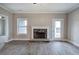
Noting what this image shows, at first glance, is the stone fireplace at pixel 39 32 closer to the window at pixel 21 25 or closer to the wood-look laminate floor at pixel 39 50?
the window at pixel 21 25

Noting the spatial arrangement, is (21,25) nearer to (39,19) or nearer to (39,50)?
(39,19)

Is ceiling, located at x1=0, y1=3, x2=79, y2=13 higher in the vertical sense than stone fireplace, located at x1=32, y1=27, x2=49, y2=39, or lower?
higher

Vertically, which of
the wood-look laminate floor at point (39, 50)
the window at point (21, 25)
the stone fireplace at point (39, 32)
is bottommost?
the wood-look laminate floor at point (39, 50)

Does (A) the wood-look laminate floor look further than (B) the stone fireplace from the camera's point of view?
No

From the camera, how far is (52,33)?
31.4ft

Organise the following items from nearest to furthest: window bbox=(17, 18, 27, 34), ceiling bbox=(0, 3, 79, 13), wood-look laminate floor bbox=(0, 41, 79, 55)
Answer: wood-look laminate floor bbox=(0, 41, 79, 55) < ceiling bbox=(0, 3, 79, 13) < window bbox=(17, 18, 27, 34)

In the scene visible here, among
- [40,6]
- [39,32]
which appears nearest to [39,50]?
[40,6]

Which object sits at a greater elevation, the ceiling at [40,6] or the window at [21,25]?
the ceiling at [40,6]

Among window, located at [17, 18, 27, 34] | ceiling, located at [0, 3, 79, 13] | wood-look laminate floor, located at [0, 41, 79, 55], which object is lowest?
wood-look laminate floor, located at [0, 41, 79, 55]

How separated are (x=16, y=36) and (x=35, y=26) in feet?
5.85

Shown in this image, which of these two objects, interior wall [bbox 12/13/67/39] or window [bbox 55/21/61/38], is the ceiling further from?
window [bbox 55/21/61/38]

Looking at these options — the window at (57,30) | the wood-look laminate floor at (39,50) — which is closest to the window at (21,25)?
the window at (57,30)

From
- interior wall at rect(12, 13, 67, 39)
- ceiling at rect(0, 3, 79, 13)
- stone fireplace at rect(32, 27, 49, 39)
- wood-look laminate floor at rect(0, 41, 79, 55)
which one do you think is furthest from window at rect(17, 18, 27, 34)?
wood-look laminate floor at rect(0, 41, 79, 55)

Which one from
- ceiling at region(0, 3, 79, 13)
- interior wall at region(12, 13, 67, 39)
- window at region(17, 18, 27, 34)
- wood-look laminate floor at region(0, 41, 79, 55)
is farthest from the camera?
window at region(17, 18, 27, 34)
